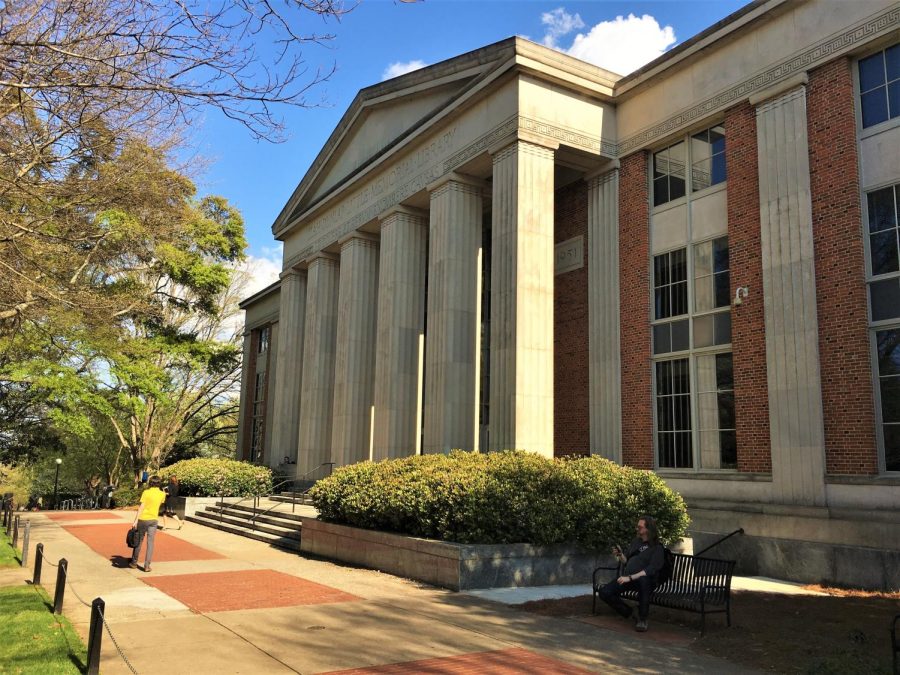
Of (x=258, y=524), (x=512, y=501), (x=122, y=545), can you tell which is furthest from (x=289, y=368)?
(x=512, y=501)

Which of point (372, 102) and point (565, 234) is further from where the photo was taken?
point (372, 102)

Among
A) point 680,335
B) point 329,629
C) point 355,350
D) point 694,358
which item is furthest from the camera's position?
point 355,350

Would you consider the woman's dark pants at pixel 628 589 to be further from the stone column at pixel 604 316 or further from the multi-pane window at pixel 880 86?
the multi-pane window at pixel 880 86

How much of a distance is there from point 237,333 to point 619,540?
36.1 m

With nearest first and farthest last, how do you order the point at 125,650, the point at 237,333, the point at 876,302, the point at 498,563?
the point at 125,650 < the point at 498,563 < the point at 876,302 < the point at 237,333

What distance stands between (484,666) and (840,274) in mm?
11224

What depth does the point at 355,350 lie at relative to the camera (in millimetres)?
27281

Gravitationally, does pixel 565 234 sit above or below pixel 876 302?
above

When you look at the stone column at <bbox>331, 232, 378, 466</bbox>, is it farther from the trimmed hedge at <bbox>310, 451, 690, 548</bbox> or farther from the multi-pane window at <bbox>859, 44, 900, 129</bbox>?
the multi-pane window at <bbox>859, 44, 900, 129</bbox>

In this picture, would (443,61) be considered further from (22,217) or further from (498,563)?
(498,563)

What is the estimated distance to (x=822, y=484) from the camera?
13875mm

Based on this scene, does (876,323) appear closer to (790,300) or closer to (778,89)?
(790,300)

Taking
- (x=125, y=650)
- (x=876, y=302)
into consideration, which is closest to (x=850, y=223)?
(x=876, y=302)

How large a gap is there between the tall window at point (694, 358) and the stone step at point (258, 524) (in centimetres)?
935
